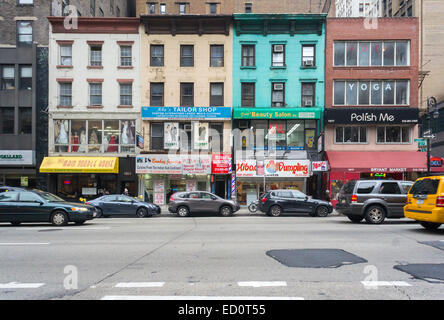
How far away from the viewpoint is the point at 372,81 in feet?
85.3

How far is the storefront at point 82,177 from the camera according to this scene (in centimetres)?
2466

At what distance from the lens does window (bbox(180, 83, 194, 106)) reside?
A: 86.2 feet

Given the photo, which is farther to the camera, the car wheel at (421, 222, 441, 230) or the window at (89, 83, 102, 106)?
the window at (89, 83, 102, 106)

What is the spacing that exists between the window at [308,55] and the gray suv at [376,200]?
1421 centimetres

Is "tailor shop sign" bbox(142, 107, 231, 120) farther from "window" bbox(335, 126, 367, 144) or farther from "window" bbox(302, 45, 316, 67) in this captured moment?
"window" bbox(335, 126, 367, 144)

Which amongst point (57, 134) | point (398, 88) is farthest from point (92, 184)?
point (398, 88)

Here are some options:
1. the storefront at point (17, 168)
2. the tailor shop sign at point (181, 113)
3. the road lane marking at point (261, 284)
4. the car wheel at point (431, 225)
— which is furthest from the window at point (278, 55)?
the road lane marking at point (261, 284)

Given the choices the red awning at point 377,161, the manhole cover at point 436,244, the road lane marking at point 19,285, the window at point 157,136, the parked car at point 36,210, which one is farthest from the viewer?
the window at point 157,136

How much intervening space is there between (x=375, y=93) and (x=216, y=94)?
458 inches

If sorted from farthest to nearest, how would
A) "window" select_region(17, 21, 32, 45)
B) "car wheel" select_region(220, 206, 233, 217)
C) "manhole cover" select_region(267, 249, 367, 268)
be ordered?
"window" select_region(17, 21, 32, 45) < "car wheel" select_region(220, 206, 233, 217) < "manhole cover" select_region(267, 249, 367, 268)

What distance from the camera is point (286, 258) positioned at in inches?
296

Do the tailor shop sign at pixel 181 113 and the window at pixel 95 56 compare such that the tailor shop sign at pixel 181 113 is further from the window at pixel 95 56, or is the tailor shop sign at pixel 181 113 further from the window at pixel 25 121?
the window at pixel 25 121

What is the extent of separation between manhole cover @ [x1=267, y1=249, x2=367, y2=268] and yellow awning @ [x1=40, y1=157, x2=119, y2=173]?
1888 centimetres

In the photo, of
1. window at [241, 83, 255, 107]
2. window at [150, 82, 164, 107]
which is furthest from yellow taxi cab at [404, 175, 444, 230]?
window at [150, 82, 164, 107]
